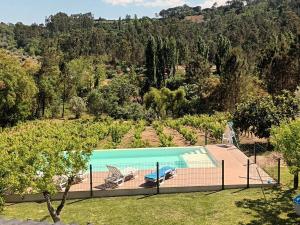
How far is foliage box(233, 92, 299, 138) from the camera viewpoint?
20.0 m

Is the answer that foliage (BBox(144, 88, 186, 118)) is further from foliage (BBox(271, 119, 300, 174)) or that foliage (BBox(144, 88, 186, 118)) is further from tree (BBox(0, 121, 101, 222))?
tree (BBox(0, 121, 101, 222))

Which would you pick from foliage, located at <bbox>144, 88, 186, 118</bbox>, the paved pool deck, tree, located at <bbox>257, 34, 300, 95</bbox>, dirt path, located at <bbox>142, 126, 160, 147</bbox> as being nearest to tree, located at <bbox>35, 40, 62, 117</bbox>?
foliage, located at <bbox>144, 88, 186, 118</bbox>

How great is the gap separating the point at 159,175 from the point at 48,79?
31.6 meters

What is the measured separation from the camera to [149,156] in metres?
21.6

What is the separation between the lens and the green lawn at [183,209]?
12266mm

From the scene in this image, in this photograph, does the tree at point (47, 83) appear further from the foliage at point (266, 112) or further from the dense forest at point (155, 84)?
the foliage at point (266, 112)

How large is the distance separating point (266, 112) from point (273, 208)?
8143 millimetres

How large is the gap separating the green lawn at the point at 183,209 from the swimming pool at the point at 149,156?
17.6 ft

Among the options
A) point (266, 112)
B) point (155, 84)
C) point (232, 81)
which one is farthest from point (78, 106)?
point (266, 112)

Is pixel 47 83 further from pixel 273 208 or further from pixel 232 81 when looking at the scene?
pixel 273 208

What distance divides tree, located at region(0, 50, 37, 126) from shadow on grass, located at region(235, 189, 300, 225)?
1151 inches

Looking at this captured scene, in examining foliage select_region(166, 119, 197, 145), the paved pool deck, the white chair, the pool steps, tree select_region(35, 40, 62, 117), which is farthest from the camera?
tree select_region(35, 40, 62, 117)

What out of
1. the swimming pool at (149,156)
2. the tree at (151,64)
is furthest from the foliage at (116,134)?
the tree at (151,64)

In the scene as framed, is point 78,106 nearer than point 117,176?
No
